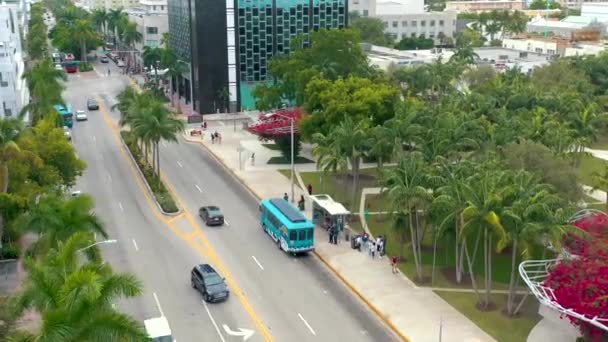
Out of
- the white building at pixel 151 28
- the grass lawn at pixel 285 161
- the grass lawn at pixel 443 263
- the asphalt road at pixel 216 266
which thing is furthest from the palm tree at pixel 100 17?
the grass lawn at pixel 443 263

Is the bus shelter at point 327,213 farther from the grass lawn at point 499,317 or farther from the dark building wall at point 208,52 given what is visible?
the dark building wall at point 208,52

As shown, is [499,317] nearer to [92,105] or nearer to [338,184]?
[338,184]

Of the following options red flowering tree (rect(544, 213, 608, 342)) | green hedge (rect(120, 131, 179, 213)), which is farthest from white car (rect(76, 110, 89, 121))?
red flowering tree (rect(544, 213, 608, 342))

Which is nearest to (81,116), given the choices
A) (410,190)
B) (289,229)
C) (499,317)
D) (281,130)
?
(281,130)

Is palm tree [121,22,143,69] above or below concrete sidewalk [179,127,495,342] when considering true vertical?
above

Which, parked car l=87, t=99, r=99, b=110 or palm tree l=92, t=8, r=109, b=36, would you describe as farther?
palm tree l=92, t=8, r=109, b=36

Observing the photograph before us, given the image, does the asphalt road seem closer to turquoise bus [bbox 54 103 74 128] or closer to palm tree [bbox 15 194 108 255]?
palm tree [bbox 15 194 108 255]

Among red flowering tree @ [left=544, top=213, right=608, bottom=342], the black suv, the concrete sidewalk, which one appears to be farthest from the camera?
the black suv
